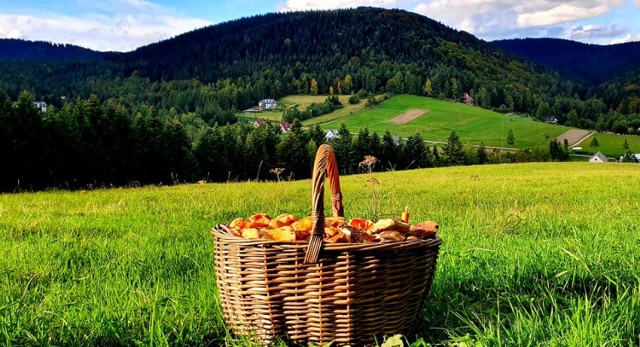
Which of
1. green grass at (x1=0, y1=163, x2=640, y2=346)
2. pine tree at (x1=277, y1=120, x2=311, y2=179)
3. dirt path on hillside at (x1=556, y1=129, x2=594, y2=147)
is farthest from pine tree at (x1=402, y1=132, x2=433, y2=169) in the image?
green grass at (x1=0, y1=163, x2=640, y2=346)

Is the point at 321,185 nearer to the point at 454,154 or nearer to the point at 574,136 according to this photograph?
the point at 454,154

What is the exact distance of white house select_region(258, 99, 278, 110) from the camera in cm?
16550

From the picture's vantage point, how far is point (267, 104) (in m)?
168

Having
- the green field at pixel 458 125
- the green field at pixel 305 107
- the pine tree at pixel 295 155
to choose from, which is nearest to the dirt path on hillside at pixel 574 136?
the green field at pixel 458 125

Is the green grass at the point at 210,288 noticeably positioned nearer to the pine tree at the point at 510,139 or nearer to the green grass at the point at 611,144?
the pine tree at the point at 510,139

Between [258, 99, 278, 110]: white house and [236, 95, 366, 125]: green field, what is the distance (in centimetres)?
207

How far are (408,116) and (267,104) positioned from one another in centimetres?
4852

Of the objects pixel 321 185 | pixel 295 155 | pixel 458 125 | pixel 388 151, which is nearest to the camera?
pixel 321 185

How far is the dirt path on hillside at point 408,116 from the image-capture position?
137m

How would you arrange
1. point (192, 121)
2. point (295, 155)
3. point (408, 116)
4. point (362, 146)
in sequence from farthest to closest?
point (408, 116), point (192, 121), point (362, 146), point (295, 155)

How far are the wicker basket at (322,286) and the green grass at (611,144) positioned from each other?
129 meters

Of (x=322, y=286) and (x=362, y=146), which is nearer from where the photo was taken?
(x=322, y=286)

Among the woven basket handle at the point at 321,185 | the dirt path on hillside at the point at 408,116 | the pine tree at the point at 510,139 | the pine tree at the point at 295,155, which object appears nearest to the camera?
Answer: the woven basket handle at the point at 321,185

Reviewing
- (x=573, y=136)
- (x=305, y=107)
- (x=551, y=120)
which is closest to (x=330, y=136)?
(x=305, y=107)
